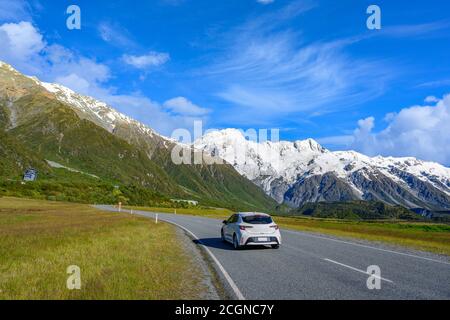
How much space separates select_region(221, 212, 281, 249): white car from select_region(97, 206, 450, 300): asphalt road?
1.50ft

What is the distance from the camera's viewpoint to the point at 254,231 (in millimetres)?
21172

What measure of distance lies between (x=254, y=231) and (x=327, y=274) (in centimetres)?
758

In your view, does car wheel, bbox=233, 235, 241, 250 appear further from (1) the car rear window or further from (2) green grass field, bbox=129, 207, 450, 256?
(2) green grass field, bbox=129, 207, 450, 256

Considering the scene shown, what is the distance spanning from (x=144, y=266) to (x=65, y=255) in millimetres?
3923

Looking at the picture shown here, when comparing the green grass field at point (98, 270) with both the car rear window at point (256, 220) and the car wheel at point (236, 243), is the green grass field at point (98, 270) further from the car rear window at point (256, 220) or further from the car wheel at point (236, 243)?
the car rear window at point (256, 220)

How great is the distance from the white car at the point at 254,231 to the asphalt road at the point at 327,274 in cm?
46

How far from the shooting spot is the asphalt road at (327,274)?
434 inches

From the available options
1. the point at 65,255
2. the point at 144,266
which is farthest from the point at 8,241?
the point at 144,266

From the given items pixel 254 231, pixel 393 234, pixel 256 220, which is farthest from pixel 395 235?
pixel 254 231

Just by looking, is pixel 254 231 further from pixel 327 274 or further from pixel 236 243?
pixel 327 274

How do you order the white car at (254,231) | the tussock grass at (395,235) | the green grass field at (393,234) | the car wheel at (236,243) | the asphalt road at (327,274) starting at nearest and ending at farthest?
the asphalt road at (327,274) → the white car at (254,231) → the car wheel at (236,243) → the tussock grass at (395,235) → the green grass field at (393,234)

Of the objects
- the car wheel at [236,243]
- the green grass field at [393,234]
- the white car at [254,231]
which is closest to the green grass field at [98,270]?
the car wheel at [236,243]
